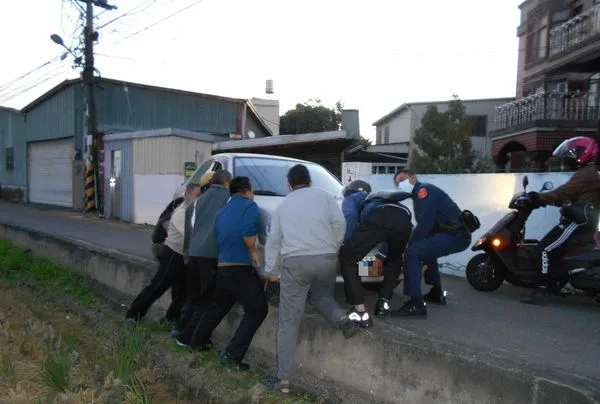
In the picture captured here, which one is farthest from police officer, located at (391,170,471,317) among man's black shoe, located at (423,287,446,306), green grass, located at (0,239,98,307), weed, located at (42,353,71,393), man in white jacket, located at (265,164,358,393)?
green grass, located at (0,239,98,307)

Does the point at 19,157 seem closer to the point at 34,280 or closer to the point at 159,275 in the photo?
the point at 34,280

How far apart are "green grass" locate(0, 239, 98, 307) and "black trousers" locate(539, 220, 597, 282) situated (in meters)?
6.19

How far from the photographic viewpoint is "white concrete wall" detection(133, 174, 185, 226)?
17.7 m

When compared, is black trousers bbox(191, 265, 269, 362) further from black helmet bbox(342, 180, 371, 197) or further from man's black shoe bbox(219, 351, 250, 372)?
black helmet bbox(342, 180, 371, 197)

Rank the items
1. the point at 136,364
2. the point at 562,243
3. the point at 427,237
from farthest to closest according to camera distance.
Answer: the point at 562,243 < the point at 427,237 < the point at 136,364

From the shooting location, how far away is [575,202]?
23.7 ft

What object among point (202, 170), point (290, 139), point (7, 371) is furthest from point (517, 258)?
point (290, 139)

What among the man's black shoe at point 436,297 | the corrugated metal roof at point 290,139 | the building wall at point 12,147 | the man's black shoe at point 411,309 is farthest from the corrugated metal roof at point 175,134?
the building wall at point 12,147

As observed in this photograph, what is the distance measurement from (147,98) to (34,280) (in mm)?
17226

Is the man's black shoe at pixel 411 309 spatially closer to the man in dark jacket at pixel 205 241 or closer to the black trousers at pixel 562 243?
the man in dark jacket at pixel 205 241

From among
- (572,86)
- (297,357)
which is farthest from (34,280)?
(572,86)

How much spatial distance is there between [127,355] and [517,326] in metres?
4.09

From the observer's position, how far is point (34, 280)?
991 cm

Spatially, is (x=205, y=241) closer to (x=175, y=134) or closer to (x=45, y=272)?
(x=45, y=272)
